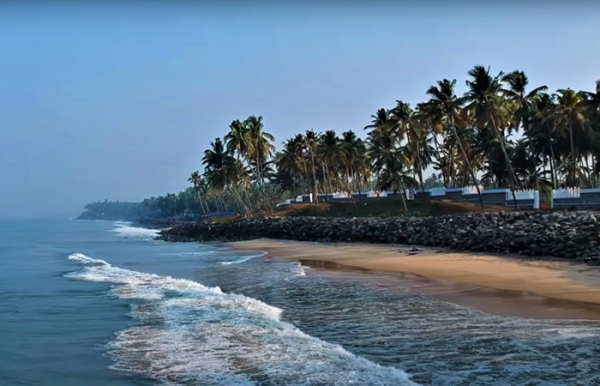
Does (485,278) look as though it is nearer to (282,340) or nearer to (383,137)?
(282,340)

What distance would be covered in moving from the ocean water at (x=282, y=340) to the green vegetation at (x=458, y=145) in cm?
3198

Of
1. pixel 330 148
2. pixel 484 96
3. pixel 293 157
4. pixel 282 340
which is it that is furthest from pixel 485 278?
pixel 293 157

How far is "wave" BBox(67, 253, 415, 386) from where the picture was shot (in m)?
8.10

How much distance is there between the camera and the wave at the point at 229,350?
8.10m

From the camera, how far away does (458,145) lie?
58.7m

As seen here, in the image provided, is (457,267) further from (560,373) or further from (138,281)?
(560,373)

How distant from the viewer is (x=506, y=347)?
9.05 meters

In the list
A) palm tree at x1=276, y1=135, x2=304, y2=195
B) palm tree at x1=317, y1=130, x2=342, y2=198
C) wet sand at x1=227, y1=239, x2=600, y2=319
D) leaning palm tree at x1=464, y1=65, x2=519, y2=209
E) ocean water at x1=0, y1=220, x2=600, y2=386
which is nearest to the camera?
ocean water at x1=0, y1=220, x2=600, y2=386

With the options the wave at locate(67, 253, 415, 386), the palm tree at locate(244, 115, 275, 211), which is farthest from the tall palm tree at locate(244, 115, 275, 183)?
the wave at locate(67, 253, 415, 386)

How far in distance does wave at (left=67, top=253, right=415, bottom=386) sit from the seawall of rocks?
12.8 m

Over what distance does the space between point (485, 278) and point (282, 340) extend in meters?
9.55

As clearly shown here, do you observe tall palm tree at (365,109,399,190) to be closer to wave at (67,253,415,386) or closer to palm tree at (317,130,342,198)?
palm tree at (317,130,342,198)

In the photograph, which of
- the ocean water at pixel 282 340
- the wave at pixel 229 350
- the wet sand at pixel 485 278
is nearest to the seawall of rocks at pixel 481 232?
the wet sand at pixel 485 278

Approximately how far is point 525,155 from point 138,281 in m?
44.8
